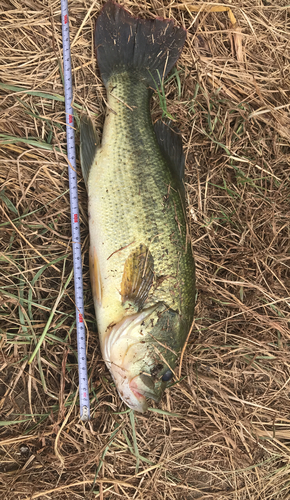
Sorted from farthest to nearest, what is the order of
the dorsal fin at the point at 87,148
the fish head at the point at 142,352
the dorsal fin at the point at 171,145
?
the dorsal fin at the point at 171,145 < the dorsal fin at the point at 87,148 < the fish head at the point at 142,352

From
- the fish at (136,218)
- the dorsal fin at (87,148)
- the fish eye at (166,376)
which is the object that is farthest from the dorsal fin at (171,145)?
the fish eye at (166,376)

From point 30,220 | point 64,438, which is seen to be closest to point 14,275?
point 30,220

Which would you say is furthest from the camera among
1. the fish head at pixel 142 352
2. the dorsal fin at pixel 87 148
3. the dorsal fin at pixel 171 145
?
the dorsal fin at pixel 171 145

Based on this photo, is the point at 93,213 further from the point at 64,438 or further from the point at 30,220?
the point at 64,438

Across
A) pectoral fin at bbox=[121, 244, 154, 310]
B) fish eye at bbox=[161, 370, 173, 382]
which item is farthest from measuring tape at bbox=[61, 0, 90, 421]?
fish eye at bbox=[161, 370, 173, 382]

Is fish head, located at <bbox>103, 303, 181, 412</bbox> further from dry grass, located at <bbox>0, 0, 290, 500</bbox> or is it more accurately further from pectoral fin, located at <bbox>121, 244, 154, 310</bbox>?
dry grass, located at <bbox>0, 0, 290, 500</bbox>

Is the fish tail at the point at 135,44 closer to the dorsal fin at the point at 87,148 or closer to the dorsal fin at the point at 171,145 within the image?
the dorsal fin at the point at 171,145

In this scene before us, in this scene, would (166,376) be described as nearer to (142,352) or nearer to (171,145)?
(142,352)
